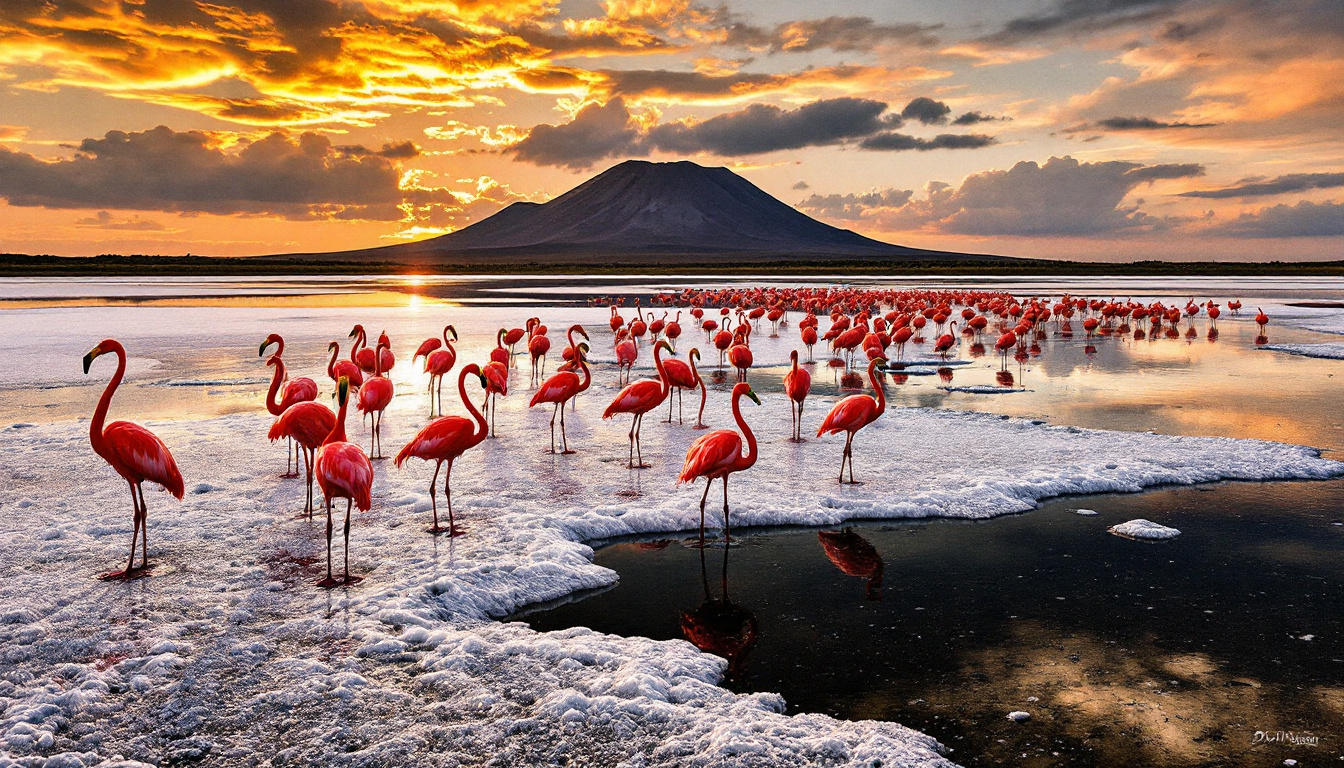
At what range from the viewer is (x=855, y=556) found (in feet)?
23.9

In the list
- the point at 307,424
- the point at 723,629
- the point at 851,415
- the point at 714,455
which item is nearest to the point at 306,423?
the point at 307,424

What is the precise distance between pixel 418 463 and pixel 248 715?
558 centimetres

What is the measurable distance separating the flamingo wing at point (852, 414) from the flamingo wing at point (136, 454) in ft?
20.6

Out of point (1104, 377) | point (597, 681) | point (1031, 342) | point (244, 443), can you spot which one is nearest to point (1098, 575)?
point (597, 681)

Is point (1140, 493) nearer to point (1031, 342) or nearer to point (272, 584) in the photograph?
point (272, 584)

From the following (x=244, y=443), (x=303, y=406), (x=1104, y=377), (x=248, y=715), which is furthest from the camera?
(x=1104, y=377)

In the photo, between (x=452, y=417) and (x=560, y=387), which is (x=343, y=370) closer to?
(x=560, y=387)

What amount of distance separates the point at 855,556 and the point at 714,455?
1531 millimetres

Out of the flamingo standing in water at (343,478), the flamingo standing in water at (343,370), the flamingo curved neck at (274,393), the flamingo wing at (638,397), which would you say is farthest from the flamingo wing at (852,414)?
the flamingo standing in water at (343,370)

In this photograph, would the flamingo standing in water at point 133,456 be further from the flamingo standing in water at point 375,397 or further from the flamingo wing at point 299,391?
the flamingo standing in water at point 375,397

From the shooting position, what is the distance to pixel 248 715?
186 inches

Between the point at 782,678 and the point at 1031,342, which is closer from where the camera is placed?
the point at 782,678

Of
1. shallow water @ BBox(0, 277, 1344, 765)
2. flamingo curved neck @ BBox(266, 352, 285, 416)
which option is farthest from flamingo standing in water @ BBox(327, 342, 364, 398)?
flamingo curved neck @ BBox(266, 352, 285, 416)

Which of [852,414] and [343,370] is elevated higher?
[343,370]
